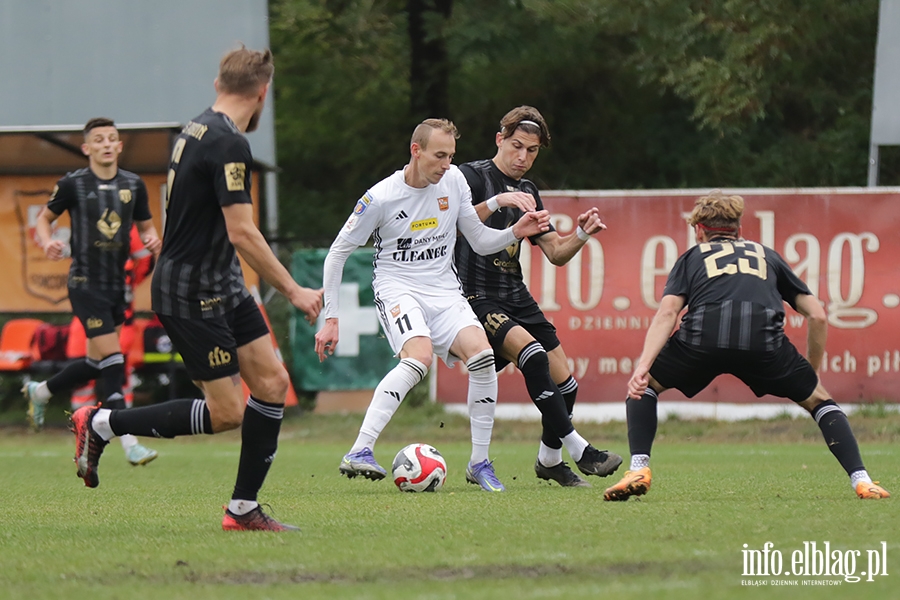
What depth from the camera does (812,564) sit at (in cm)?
422

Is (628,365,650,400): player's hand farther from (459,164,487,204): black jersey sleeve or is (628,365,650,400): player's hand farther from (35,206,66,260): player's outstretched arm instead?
(35,206,66,260): player's outstretched arm

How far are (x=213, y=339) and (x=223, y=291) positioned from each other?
0.21 metres

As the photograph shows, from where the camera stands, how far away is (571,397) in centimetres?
790

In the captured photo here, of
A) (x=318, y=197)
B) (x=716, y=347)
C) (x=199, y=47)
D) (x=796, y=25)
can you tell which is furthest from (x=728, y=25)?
(x=716, y=347)

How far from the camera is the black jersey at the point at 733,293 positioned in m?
6.04

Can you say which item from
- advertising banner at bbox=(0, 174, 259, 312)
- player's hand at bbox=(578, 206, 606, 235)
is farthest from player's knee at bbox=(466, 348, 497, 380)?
advertising banner at bbox=(0, 174, 259, 312)

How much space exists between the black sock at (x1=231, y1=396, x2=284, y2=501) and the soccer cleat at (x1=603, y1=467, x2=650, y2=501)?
184cm

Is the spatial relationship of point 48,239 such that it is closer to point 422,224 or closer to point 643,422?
point 422,224

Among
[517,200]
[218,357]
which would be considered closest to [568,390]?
[517,200]

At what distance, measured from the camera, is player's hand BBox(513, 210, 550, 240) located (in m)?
7.00

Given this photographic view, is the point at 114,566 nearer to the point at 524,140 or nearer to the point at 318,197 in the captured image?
the point at 524,140

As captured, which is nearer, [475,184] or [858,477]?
[858,477]

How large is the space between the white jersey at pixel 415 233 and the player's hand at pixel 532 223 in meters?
0.15

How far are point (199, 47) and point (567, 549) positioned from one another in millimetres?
12815
